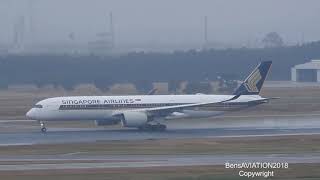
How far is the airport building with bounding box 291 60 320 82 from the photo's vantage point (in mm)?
124125

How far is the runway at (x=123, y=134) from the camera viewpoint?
47750 mm

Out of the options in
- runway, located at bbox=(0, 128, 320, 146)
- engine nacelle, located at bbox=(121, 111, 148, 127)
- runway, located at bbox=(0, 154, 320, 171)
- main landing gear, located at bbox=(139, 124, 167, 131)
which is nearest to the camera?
runway, located at bbox=(0, 154, 320, 171)

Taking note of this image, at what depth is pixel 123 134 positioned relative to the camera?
5112cm

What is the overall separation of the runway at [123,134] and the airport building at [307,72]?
236 feet

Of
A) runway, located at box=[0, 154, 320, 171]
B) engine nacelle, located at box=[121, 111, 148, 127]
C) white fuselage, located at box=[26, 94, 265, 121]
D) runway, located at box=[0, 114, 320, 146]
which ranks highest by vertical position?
white fuselage, located at box=[26, 94, 265, 121]

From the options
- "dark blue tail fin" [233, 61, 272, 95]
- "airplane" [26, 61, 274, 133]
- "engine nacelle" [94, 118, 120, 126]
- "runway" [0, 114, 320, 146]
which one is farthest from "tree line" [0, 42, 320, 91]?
"airplane" [26, 61, 274, 133]

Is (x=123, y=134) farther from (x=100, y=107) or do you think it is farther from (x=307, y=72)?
(x=307, y=72)

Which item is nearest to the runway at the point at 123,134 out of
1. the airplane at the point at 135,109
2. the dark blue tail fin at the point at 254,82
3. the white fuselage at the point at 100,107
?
the airplane at the point at 135,109

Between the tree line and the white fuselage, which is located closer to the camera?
the white fuselage

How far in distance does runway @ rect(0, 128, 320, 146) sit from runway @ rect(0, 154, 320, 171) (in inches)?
350

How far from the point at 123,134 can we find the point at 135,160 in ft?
48.6

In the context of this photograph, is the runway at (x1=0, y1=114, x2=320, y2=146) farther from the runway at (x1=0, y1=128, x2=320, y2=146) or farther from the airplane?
the airplane

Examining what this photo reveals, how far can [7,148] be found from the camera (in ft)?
142

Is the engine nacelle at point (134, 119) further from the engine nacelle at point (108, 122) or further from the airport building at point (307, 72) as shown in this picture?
the airport building at point (307, 72)
